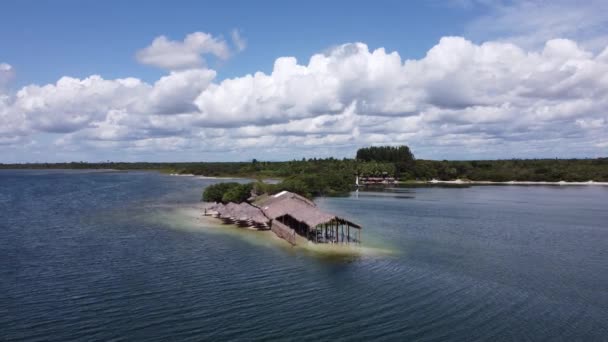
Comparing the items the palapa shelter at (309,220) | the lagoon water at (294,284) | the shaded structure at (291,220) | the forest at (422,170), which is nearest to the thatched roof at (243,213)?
the shaded structure at (291,220)

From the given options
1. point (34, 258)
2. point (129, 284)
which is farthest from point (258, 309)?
point (34, 258)

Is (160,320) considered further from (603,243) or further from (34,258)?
(603,243)

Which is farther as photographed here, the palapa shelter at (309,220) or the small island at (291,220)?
the small island at (291,220)

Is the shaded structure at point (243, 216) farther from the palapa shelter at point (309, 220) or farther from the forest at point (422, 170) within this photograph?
the forest at point (422, 170)

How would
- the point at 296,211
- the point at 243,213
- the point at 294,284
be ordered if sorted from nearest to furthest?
the point at 294,284 → the point at 296,211 → the point at 243,213

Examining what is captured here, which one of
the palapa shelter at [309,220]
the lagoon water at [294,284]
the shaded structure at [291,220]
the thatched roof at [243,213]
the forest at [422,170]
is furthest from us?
the forest at [422,170]

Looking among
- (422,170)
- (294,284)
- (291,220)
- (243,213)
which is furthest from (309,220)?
(422,170)

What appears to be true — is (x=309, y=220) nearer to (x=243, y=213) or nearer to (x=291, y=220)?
(x=291, y=220)
